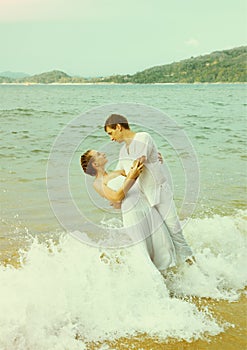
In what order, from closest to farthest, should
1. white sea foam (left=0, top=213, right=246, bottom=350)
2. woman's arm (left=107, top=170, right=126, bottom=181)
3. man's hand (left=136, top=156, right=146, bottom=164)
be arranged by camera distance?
white sea foam (left=0, top=213, right=246, bottom=350) → man's hand (left=136, top=156, right=146, bottom=164) → woman's arm (left=107, top=170, right=126, bottom=181)

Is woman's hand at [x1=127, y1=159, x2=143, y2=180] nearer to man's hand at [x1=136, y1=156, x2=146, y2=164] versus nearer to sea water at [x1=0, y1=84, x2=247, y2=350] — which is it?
man's hand at [x1=136, y1=156, x2=146, y2=164]

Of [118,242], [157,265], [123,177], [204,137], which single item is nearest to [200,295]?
[157,265]

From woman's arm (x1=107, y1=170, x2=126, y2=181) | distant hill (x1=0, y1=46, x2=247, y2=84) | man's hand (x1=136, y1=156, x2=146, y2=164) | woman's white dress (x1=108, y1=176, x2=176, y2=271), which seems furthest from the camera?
distant hill (x1=0, y1=46, x2=247, y2=84)

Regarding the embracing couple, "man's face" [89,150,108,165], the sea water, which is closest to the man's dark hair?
the embracing couple

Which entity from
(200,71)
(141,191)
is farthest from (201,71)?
(141,191)

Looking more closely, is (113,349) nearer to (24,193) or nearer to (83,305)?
(83,305)

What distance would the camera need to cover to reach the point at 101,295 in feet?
15.3

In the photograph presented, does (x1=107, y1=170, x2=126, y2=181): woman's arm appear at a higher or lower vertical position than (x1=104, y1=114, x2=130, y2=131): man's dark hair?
lower

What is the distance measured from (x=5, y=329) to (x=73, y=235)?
2586mm

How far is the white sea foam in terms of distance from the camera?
4.15 meters

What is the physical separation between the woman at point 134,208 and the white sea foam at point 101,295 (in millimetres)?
179

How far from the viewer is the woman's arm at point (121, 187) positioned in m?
4.27

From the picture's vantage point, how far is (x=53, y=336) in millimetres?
4074

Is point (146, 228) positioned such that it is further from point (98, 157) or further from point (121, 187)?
point (98, 157)
